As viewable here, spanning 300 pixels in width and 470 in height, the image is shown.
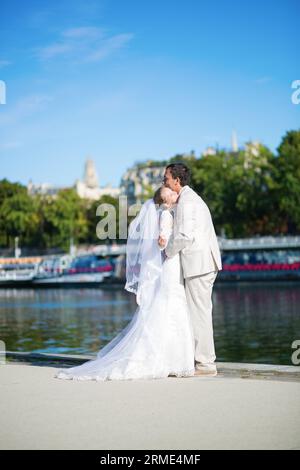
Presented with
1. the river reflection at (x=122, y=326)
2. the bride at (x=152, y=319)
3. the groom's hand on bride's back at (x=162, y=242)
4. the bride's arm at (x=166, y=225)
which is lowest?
the river reflection at (x=122, y=326)

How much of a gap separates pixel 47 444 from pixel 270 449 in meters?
1.33

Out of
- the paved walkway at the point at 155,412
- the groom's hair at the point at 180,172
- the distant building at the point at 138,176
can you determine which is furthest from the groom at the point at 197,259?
the distant building at the point at 138,176

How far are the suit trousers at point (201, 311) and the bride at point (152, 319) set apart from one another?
68 mm

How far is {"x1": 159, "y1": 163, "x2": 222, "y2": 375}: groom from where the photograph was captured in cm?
802

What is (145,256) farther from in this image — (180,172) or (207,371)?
(207,371)

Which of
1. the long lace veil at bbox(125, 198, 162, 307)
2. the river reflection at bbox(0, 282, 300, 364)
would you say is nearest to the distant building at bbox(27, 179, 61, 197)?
the river reflection at bbox(0, 282, 300, 364)

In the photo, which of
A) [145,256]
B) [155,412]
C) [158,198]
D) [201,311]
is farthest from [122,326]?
[155,412]

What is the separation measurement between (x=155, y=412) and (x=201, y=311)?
88.8 inches

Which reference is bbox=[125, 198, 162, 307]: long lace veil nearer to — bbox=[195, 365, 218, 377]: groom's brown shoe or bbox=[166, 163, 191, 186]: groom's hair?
bbox=[166, 163, 191, 186]: groom's hair

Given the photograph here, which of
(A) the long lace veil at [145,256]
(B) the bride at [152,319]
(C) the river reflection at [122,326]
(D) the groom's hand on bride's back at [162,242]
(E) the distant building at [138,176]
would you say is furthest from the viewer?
(E) the distant building at [138,176]

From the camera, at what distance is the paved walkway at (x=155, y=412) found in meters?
5.08

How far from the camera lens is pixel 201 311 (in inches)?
318

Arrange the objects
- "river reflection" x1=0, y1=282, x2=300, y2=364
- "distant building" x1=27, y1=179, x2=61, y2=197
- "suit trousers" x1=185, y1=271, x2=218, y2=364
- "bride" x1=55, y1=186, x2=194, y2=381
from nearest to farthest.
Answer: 1. "bride" x1=55, y1=186, x2=194, y2=381
2. "suit trousers" x1=185, y1=271, x2=218, y2=364
3. "river reflection" x1=0, y1=282, x2=300, y2=364
4. "distant building" x1=27, y1=179, x2=61, y2=197

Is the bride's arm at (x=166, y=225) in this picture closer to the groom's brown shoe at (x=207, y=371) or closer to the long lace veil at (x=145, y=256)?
the long lace veil at (x=145, y=256)
